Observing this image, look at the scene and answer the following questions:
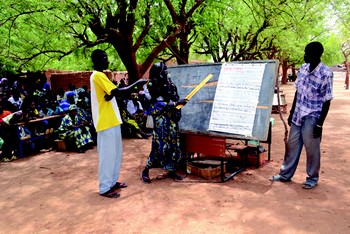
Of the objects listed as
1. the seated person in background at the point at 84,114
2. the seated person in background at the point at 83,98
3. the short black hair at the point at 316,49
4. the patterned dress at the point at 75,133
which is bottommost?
the patterned dress at the point at 75,133

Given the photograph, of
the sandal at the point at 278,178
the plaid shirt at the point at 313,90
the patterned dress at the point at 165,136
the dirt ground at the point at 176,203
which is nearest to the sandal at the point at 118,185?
the dirt ground at the point at 176,203

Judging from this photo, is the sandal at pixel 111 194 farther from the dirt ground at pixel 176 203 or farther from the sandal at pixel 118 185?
the sandal at pixel 118 185

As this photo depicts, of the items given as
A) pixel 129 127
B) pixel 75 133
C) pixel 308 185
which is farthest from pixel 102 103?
pixel 129 127

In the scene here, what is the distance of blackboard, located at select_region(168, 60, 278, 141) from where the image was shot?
4.59 meters

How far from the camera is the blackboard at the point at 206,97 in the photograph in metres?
4.59

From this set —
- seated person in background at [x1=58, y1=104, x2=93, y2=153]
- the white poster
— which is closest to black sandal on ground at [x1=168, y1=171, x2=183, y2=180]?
the white poster

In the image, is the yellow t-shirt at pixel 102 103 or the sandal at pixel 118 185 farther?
the sandal at pixel 118 185

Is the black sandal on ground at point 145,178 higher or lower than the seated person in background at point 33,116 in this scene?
lower

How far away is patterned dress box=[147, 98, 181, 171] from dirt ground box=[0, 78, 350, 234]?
1.22ft

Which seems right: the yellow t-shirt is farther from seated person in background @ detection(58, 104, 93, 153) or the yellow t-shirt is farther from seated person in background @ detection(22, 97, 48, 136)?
seated person in background @ detection(22, 97, 48, 136)

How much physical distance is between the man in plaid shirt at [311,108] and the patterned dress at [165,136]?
177 centimetres

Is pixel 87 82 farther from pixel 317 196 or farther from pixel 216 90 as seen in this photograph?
pixel 317 196

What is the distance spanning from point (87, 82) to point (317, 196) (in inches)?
694

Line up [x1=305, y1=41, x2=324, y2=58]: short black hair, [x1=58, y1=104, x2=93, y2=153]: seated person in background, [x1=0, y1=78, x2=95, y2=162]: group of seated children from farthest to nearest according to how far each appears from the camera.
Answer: [x1=58, y1=104, x2=93, y2=153]: seated person in background, [x1=0, y1=78, x2=95, y2=162]: group of seated children, [x1=305, y1=41, x2=324, y2=58]: short black hair
